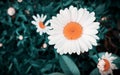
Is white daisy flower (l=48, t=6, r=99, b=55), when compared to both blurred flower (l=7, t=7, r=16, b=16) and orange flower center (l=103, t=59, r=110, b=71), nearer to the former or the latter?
orange flower center (l=103, t=59, r=110, b=71)

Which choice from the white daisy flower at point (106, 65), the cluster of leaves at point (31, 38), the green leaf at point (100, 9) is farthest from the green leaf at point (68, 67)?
the green leaf at point (100, 9)

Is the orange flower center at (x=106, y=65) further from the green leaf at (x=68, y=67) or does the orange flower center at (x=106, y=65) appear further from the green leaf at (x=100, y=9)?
the green leaf at (x=100, y=9)

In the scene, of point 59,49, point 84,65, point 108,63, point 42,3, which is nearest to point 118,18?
point 42,3

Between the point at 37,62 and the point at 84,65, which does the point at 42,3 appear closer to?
the point at 37,62

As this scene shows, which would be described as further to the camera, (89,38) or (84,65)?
(84,65)

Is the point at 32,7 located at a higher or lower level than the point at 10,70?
higher

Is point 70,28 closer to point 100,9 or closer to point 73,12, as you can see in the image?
point 73,12

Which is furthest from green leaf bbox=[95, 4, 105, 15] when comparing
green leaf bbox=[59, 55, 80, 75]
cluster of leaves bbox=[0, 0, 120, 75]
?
green leaf bbox=[59, 55, 80, 75]
